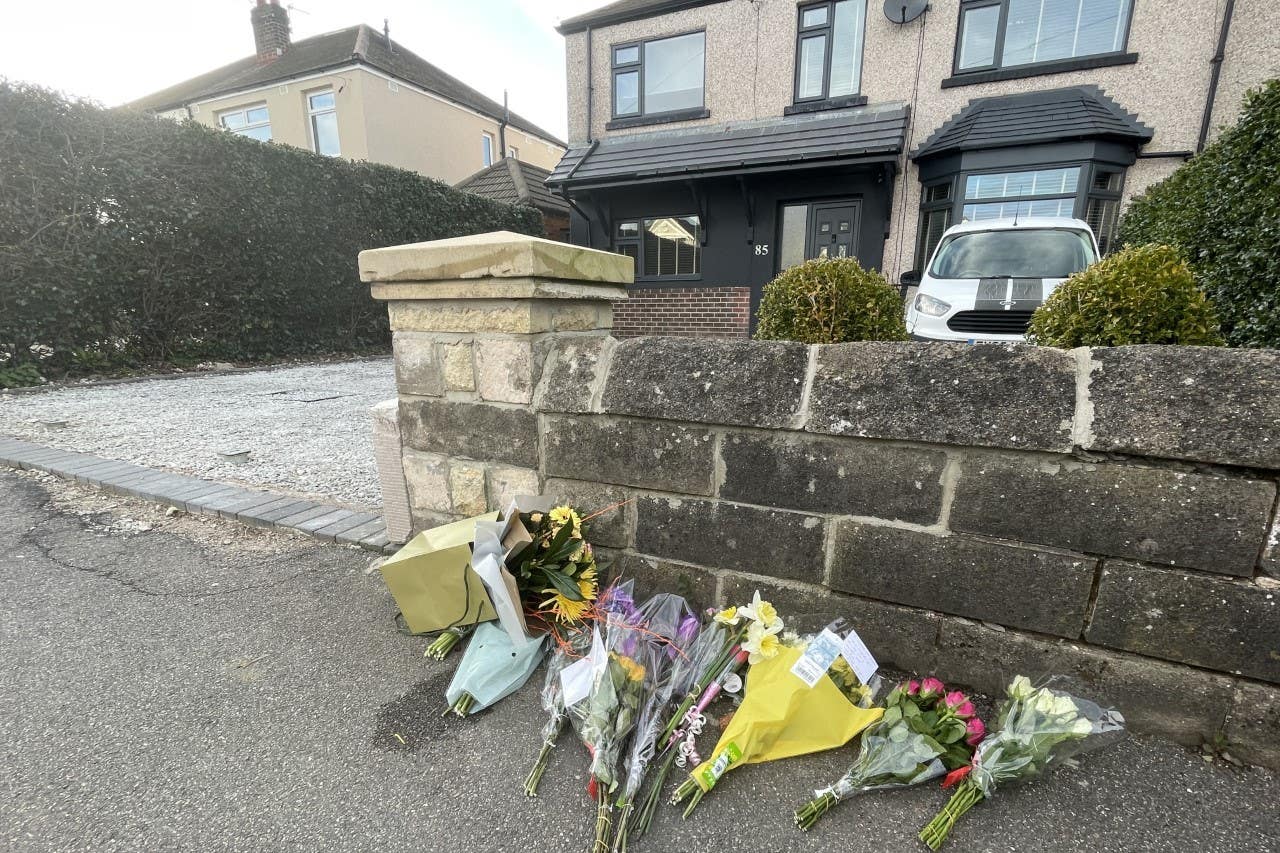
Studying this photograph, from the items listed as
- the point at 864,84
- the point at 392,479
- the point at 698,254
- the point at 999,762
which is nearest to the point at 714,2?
the point at 864,84

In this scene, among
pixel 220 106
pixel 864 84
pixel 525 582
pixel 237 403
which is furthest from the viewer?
pixel 220 106

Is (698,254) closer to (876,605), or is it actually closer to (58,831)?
(876,605)

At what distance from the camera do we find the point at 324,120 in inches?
617

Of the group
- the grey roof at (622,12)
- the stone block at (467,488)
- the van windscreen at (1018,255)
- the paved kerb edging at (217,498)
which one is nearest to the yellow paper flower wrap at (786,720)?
the stone block at (467,488)

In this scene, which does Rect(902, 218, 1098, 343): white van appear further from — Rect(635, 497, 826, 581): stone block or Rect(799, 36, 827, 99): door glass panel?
Rect(799, 36, 827, 99): door glass panel

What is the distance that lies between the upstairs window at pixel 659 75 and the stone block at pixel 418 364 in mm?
10016

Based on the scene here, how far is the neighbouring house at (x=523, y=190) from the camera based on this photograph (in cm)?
1477

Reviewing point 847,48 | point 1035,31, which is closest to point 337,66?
point 847,48

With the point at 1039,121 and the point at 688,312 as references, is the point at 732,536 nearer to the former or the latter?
the point at 688,312

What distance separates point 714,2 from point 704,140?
2327 mm

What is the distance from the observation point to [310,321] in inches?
Result: 377

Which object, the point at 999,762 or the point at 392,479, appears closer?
the point at 999,762

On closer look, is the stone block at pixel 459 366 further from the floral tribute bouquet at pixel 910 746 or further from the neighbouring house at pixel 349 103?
the neighbouring house at pixel 349 103

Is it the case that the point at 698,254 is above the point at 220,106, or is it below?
below
